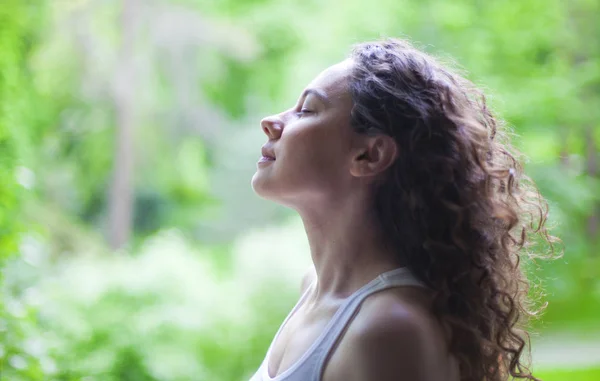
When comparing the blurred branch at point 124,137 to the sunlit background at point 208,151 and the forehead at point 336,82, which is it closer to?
the sunlit background at point 208,151

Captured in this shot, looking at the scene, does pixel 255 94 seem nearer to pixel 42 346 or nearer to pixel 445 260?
pixel 42 346

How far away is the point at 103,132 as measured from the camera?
14.6 ft

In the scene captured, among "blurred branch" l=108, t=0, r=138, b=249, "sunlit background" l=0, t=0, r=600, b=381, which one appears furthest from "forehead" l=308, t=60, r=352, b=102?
"blurred branch" l=108, t=0, r=138, b=249

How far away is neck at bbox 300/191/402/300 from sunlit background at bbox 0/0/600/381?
2257 mm

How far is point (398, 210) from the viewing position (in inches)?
33.7

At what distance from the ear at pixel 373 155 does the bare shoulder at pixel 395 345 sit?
168 mm

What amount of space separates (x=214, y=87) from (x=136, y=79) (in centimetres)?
66

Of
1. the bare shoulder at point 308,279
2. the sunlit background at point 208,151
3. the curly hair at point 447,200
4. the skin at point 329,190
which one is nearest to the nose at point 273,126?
the skin at point 329,190

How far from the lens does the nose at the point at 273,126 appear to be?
36.4 inches

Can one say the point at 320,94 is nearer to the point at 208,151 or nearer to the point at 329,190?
the point at 329,190

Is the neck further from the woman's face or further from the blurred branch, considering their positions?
the blurred branch

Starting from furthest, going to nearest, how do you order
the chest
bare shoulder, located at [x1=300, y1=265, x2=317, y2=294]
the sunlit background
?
the sunlit background, bare shoulder, located at [x1=300, y1=265, x2=317, y2=294], the chest

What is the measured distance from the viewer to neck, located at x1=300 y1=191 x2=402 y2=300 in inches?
34.1

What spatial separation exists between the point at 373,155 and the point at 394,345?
0.25m
